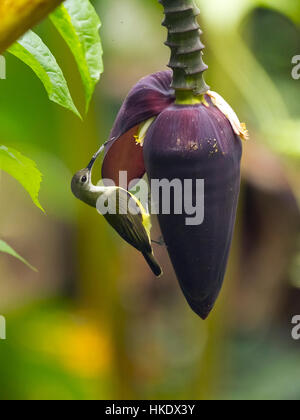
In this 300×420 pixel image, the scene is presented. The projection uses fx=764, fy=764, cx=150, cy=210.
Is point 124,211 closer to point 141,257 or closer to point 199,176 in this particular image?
point 199,176

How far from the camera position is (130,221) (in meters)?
0.53

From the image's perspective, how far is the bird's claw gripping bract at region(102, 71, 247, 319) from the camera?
0.42 metres

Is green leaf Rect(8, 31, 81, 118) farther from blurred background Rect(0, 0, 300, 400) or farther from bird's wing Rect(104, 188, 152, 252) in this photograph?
blurred background Rect(0, 0, 300, 400)

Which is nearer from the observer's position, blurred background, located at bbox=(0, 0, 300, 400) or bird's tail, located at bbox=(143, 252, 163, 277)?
bird's tail, located at bbox=(143, 252, 163, 277)

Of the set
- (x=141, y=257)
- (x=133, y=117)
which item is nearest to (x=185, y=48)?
(x=133, y=117)

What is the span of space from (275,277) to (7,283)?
699 mm

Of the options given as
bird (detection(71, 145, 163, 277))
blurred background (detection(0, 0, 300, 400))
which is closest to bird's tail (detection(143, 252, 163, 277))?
bird (detection(71, 145, 163, 277))

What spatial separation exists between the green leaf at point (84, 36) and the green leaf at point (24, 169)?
5 centimetres

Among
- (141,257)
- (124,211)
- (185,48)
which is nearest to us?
(185,48)

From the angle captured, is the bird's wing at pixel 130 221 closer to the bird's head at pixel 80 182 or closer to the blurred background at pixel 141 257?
the bird's head at pixel 80 182

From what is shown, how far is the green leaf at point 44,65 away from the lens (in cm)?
44

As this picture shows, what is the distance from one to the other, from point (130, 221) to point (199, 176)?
0.11 m

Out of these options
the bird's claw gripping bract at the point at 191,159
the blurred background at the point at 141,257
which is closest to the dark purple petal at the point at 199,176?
the bird's claw gripping bract at the point at 191,159

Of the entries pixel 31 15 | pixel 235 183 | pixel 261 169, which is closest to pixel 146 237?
pixel 235 183
